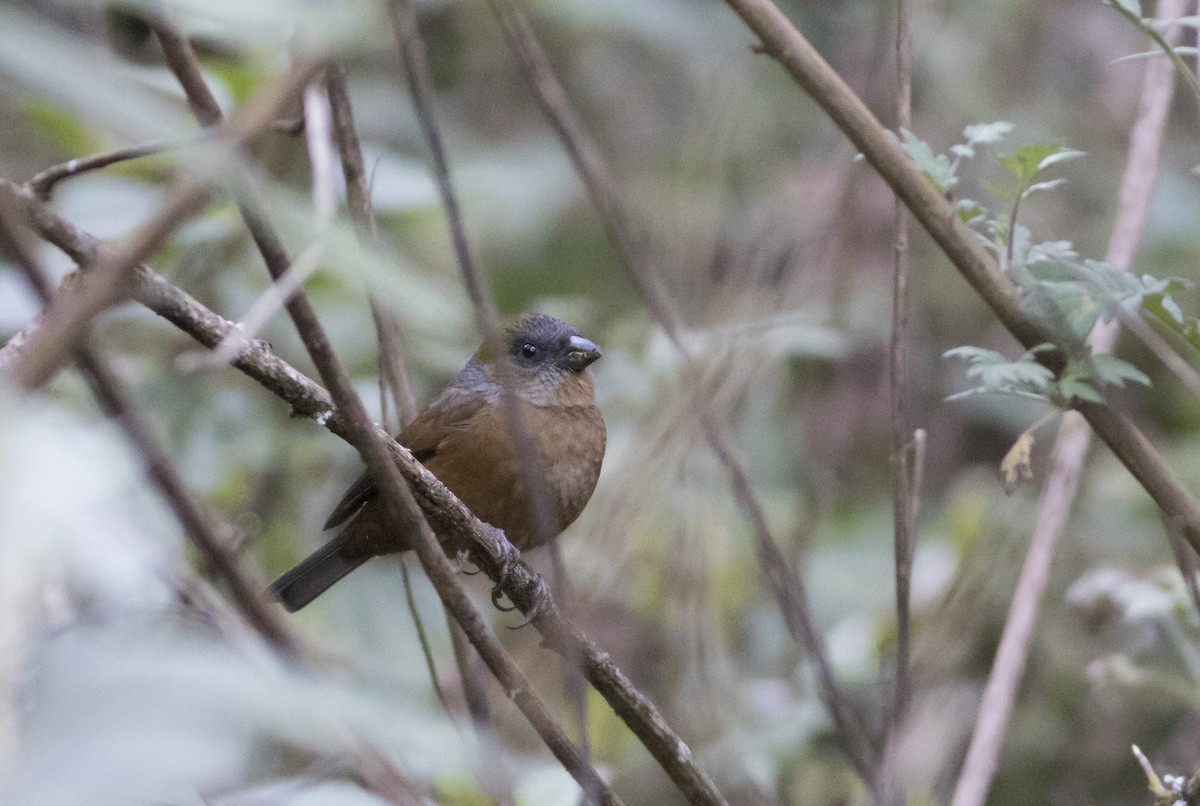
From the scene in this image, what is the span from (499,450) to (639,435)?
0.95 metres

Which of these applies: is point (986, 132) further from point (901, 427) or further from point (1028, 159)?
point (901, 427)

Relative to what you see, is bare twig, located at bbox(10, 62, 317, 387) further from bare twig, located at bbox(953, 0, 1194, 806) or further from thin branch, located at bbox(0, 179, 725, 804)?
bare twig, located at bbox(953, 0, 1194, 806)

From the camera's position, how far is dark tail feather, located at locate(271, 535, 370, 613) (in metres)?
3.89

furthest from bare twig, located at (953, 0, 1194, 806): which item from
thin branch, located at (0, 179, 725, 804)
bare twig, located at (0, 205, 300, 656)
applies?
bare twig, located at (0, 205, 300, 656)

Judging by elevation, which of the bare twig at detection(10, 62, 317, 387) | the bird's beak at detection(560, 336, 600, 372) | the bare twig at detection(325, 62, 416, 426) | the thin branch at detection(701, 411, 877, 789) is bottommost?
the bare twig at detection(10, 62, 317, 387)

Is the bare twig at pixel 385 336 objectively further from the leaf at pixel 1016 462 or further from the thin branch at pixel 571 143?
the leaf at pixel 1016 462

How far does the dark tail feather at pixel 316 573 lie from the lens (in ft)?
12.8

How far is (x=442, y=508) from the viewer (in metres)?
2.20

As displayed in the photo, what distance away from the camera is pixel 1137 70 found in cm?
632

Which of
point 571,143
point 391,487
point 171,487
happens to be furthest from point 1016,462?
point 171,487

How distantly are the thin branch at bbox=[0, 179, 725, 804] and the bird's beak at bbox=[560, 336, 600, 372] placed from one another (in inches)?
41.5

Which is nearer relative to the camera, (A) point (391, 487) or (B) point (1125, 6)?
(A) point (391, 487)

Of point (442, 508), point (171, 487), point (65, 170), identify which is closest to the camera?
point (171, 487)

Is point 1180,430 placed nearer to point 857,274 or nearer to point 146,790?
point 857,274
